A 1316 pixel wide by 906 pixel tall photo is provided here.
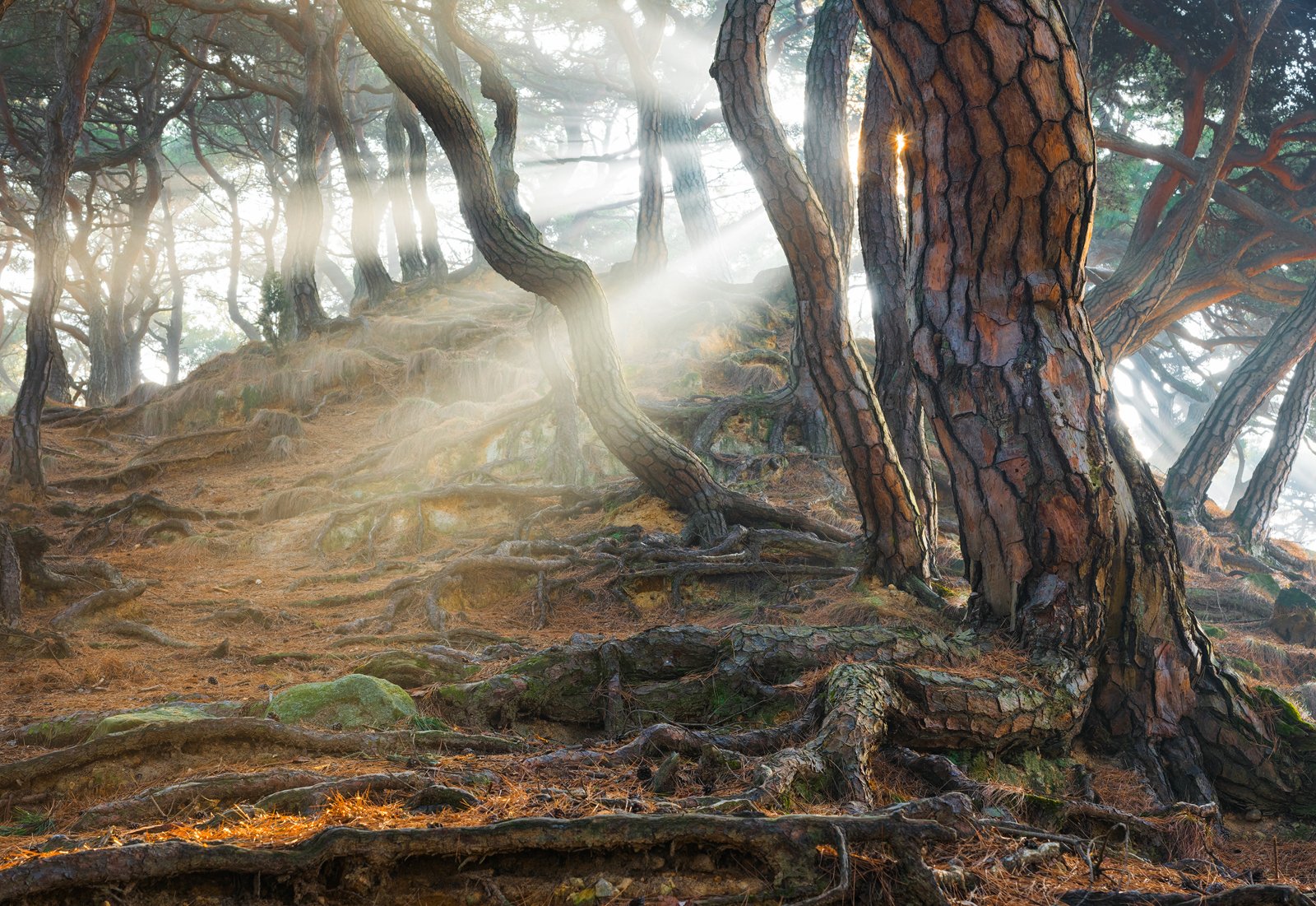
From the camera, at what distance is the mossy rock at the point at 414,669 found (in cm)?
395

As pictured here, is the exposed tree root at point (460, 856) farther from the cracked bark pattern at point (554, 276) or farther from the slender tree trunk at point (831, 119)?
the slender tree trunk at point (831, 119)

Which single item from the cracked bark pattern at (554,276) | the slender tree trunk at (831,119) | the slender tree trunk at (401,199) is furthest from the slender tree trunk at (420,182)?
the slender tree trunk at (831,119)

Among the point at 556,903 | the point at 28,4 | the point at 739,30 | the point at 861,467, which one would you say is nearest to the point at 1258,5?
the point at 739,30

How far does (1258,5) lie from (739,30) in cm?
680

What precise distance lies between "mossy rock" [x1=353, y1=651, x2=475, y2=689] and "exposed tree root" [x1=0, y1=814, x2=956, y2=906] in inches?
80.9

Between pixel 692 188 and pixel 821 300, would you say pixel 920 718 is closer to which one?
pixel 821 300

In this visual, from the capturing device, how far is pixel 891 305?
584 cm

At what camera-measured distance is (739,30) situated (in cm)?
511

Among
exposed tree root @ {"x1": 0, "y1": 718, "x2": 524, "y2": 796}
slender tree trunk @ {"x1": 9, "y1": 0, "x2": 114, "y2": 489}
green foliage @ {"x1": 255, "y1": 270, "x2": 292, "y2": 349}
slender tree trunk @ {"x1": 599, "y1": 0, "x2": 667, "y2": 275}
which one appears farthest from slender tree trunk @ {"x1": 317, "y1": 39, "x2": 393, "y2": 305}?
exposed tree root @ {"x1": 0, "y1": 718, "x2": 524, "y2": 796}

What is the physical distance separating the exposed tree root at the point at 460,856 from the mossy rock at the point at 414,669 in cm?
205

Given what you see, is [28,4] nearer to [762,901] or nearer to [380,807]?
[380,807]

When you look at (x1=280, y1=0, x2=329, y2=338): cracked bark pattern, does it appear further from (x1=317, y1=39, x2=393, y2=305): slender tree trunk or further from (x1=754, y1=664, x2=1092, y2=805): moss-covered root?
(x1=754, y1=664, x2=1092, y2=805): moss-covered root

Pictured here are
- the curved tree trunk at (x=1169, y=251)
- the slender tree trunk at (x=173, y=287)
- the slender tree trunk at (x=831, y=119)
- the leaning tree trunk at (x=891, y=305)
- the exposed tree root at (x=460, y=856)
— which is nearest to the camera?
the exposed tree root at (x=460, y=856)

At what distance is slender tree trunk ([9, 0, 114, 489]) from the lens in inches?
347
